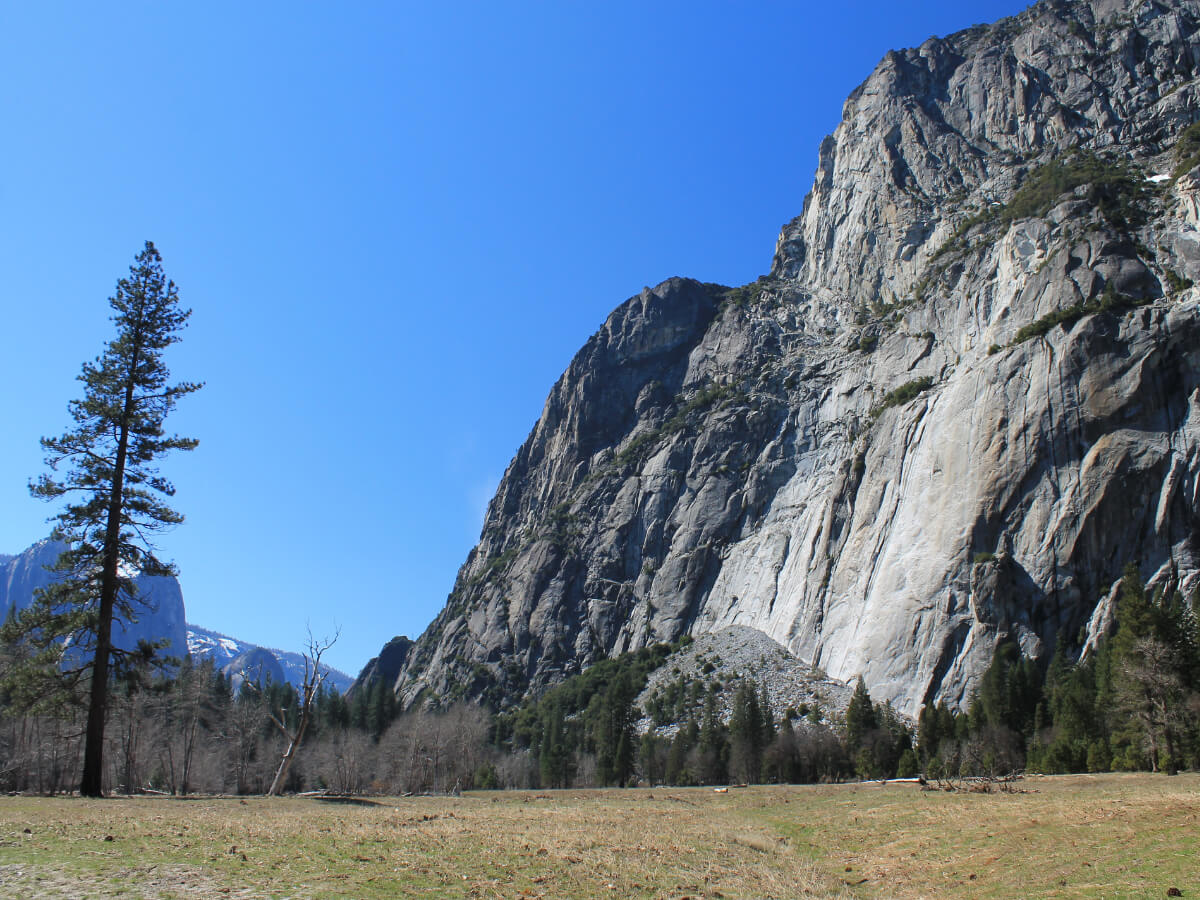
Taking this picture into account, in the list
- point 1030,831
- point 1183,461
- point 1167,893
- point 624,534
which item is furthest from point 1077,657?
point 624,534

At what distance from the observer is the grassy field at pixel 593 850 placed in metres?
14.0

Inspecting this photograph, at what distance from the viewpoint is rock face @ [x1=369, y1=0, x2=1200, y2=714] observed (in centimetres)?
8650

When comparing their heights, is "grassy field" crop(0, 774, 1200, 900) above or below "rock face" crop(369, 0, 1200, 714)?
below

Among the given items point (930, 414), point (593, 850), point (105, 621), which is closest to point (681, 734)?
point (930, 414)

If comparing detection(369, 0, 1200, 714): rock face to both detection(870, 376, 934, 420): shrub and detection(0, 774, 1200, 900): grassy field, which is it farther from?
detection(0, 774, 1200, 900): grassy field

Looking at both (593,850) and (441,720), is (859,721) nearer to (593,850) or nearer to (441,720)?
(441,720)

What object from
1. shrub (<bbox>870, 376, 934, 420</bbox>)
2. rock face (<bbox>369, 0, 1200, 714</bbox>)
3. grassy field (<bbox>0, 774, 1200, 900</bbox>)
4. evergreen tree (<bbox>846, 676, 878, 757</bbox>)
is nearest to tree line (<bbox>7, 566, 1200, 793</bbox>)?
evergreen tree (<bbox>846, 676, 878, 757</bbox>)

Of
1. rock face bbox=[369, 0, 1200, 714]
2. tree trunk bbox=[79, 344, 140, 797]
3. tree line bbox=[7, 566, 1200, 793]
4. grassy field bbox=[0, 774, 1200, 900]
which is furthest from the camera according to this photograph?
rock face bbox=[369, 0, 1200, 714]

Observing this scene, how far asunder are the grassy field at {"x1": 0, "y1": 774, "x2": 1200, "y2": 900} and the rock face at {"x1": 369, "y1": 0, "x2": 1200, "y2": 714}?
65504 mm

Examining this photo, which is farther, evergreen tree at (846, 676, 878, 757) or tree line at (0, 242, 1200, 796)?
evergreen tree at (846, 676, 878, 757)

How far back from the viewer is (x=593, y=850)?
63.9 feet

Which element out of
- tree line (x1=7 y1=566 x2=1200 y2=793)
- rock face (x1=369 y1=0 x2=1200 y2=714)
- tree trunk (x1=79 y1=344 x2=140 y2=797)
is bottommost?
tree line (x1=7 y1=566 x2=1200 y2=793)

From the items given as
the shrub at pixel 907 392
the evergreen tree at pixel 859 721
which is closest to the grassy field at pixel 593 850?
the evergreen tree at pixel 859 721

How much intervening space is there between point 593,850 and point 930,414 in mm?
99749
